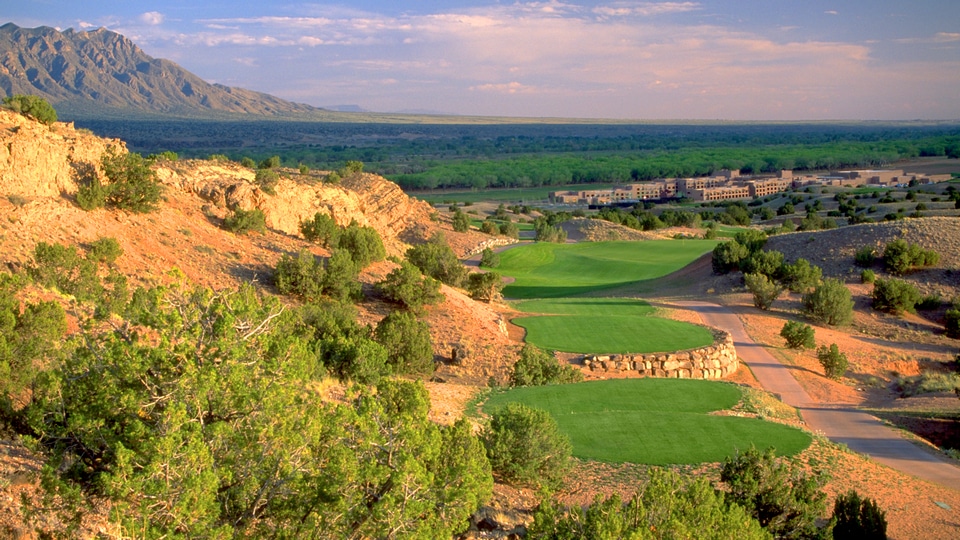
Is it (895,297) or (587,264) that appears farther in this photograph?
(587,264)

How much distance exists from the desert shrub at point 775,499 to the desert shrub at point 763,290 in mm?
18925

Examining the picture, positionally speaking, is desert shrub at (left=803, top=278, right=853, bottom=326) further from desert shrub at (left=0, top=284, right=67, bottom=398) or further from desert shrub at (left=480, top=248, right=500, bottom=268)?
desert shrub at (left=0, top=284, right=67, bottom=398)

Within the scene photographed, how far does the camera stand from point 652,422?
1496 cm

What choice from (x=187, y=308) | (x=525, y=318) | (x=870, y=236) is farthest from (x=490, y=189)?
(x=187, y=308)

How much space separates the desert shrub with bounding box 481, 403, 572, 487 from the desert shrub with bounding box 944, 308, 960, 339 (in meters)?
20.4

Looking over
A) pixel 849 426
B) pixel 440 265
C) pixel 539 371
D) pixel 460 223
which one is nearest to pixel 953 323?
pixel 849 426

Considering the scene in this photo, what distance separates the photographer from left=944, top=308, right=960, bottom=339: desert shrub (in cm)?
2668

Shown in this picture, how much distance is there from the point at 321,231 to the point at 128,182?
6.61 metres

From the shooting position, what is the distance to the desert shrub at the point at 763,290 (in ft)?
94.2

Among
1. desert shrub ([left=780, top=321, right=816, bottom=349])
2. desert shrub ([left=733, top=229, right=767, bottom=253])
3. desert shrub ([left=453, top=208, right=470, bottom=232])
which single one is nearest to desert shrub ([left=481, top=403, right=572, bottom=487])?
desert shrub ([left=780, top=321, right=816, bottom=349])

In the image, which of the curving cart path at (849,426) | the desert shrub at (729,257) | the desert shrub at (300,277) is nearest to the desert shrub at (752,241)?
the desert shrub at (729,257)

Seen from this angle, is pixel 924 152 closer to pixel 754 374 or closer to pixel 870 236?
pixel 870 236

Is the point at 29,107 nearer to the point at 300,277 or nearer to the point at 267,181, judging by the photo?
the point at 267,181

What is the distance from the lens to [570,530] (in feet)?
24.6
